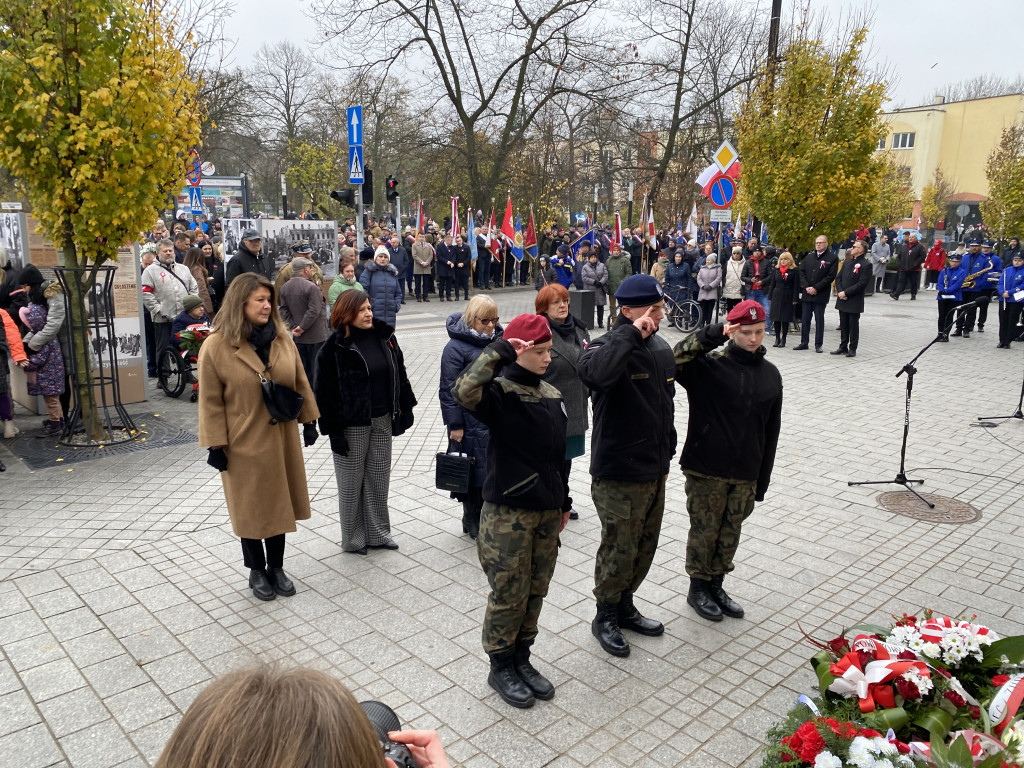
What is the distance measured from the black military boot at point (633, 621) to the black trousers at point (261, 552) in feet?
7.32

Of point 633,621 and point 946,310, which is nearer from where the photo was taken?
point 633,621

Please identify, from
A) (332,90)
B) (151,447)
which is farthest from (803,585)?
(332,90)

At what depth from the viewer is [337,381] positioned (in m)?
5.35

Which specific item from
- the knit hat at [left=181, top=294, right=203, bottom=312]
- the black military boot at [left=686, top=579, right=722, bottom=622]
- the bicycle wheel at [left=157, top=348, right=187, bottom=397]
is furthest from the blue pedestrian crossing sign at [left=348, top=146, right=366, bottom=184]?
the black military boot at [left=686, top=579, right=722, bottom=622]

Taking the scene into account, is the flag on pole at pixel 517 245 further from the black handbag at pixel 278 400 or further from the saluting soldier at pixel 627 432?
the saluting soldier at pixel 627 432

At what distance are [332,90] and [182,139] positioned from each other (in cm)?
3611

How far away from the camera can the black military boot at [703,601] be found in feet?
15.6

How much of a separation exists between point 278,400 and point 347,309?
889 mm

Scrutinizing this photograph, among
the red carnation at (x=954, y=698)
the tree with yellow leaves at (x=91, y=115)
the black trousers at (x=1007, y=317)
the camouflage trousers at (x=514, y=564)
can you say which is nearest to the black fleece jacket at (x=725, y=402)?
the camouflage trousers at (x=514, y=564)

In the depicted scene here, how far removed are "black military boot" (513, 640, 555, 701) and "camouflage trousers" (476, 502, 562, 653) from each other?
9cm

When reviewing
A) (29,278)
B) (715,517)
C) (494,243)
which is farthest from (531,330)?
(494,243)

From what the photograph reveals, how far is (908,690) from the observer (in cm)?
290

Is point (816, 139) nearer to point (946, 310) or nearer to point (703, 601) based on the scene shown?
point (946, 310)

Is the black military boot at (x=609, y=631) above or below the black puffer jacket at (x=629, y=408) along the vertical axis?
below
